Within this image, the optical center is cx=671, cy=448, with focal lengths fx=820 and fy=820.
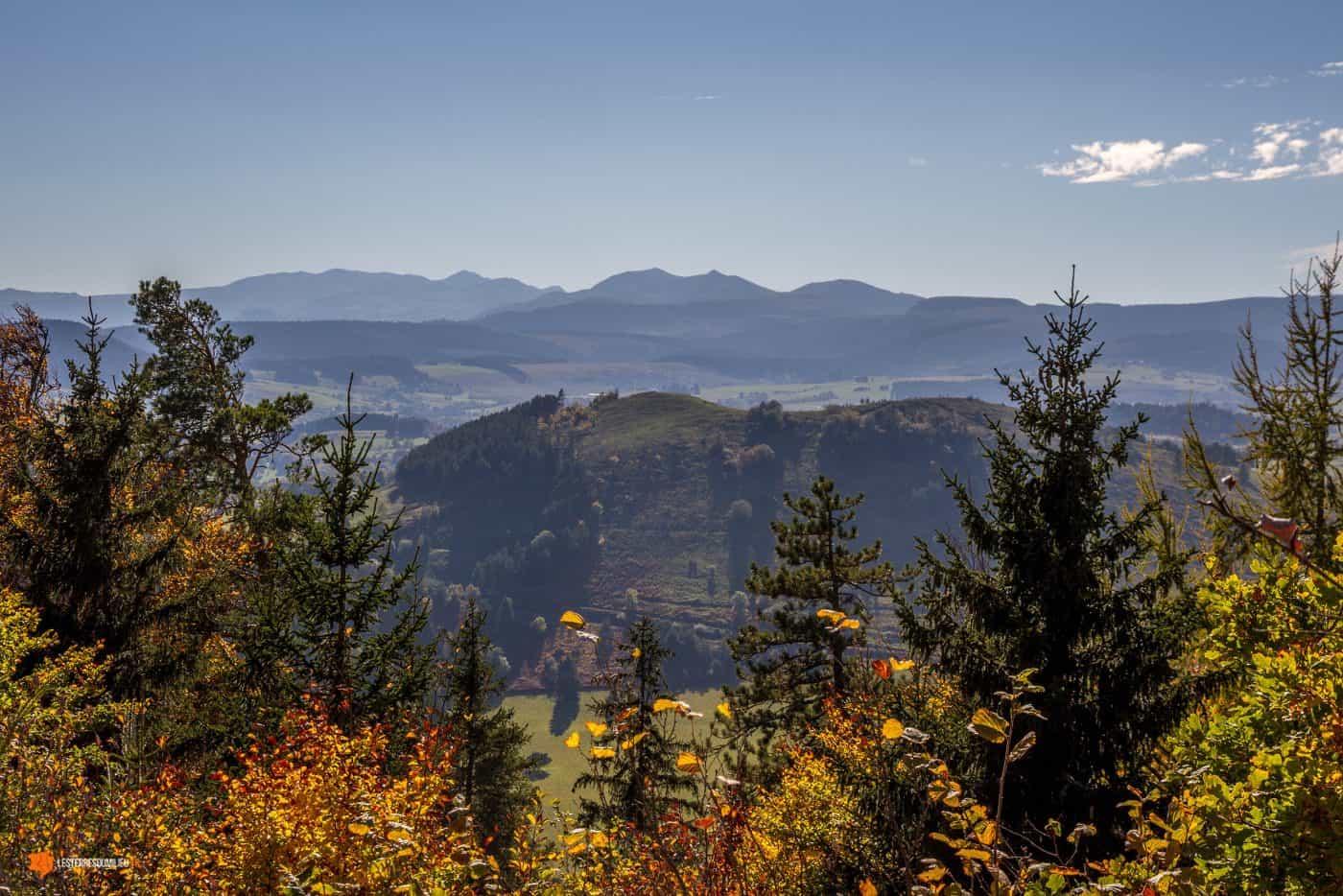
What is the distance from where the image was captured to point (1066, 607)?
14.3 meters

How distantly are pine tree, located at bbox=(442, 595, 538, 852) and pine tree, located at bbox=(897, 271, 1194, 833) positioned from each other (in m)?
21.0

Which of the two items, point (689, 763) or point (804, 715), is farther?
point (804, 715)

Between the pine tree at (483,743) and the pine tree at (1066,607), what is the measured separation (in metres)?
21.0

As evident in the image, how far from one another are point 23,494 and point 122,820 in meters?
15.1

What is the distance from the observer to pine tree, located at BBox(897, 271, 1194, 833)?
13.6 meters

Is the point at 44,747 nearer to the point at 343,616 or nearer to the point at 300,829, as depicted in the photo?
the point at 343,616

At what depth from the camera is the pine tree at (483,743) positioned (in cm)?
3462

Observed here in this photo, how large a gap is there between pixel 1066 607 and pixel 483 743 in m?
31.1

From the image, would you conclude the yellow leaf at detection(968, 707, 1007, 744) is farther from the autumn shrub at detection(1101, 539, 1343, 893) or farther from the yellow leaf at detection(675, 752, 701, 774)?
the yellow leaf at detection(675, 752, 701, 774)

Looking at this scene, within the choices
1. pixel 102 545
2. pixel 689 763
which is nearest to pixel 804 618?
pixel 102 545

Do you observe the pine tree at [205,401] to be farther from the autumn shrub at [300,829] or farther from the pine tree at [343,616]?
the autumn shrub at [300,829]

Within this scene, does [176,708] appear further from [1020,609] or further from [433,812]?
[1020,609]

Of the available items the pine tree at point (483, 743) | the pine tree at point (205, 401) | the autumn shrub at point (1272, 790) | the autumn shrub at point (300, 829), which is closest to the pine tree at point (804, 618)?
the pine tree at point (483, 743)

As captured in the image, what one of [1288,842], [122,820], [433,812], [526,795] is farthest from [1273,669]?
[526,795]
